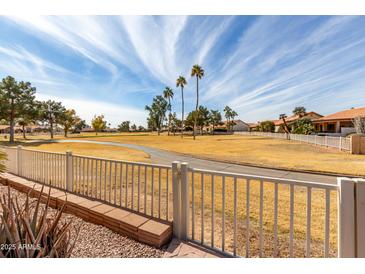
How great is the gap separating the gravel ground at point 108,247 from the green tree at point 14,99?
2862cm

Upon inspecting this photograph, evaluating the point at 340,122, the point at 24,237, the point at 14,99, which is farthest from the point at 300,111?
the point at 14,99

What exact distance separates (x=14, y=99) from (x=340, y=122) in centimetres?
4574

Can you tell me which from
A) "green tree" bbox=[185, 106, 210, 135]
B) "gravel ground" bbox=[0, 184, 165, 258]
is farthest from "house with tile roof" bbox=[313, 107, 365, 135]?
"green tree" bbox=[185, 106, 210, 135]

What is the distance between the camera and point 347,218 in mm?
1505

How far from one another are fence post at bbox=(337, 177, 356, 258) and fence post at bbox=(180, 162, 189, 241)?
5.14 feet

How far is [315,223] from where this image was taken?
3.08 m

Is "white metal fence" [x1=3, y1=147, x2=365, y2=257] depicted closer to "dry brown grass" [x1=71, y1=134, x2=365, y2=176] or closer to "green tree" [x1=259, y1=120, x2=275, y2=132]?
"dry brown grass" [x1=71, y1=134, x2=365, y2=176]

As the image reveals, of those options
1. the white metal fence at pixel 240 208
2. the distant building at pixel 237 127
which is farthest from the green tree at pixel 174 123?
the white metal fence at pixel 240 208

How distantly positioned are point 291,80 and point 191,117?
5137cm

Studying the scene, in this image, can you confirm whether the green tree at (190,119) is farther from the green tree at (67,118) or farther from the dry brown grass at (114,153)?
the dry brown grass at (114,153)

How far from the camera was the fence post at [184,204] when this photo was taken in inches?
95.0
